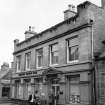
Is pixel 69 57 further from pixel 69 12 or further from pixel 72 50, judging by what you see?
pixel 69 12

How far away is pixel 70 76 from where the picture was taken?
16.6 metres

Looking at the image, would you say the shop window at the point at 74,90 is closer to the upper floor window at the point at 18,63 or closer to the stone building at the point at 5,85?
the upper floor window at the point at 18,63

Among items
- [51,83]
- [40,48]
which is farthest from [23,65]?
[51,83]

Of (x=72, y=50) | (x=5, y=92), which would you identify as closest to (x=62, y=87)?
(x=72, y=50)

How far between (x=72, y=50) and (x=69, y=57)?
0.66 m

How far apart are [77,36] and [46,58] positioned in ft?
15.7

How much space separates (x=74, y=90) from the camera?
16156mm

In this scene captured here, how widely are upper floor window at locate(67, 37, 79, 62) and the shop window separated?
65.1 inches

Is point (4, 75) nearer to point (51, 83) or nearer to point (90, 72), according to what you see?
point (51, 83)

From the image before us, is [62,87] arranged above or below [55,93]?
above

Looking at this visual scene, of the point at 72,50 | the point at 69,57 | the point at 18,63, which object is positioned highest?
the point at 72,50

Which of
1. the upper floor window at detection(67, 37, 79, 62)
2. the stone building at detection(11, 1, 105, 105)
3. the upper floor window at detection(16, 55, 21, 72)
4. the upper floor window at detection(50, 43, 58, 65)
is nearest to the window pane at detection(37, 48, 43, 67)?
the stone building at detection(11, 1, 105, 105)

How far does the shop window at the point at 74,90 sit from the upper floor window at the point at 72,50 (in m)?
1.65

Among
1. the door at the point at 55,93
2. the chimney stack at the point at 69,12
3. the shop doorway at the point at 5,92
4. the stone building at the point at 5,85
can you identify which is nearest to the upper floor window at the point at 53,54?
the door at the point at 55,93
